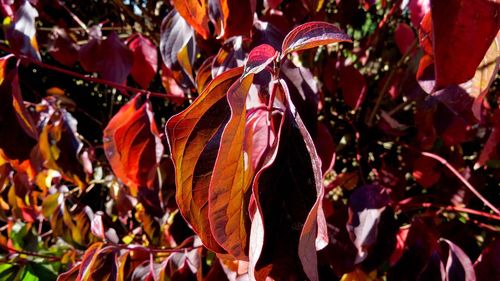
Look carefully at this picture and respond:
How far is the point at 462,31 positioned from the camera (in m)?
0.46

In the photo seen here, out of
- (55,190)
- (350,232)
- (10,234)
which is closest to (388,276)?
(350,232)

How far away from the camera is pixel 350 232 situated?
0.85m

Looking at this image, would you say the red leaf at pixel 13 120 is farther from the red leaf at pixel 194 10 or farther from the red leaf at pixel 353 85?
the red leaf at pixel 353 85

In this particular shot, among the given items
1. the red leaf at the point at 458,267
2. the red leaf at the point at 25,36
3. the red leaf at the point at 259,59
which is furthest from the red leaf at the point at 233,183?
the red leaf at the point at 25,36

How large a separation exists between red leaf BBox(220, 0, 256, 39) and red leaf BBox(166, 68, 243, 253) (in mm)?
199

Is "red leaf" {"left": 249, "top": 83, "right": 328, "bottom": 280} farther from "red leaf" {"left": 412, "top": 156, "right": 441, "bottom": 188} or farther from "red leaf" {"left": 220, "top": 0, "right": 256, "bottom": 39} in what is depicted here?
"red leaf" {"left": 412, "top": 156, "right": 441, "bottom": 188}

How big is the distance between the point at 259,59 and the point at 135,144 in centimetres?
58

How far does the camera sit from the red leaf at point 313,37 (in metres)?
0.45

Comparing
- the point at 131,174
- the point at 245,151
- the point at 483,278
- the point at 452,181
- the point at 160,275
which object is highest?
the point at 245,151

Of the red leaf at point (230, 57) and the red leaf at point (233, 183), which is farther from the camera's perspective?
the red leaf at point (230, 57)

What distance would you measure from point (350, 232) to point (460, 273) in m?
0.20

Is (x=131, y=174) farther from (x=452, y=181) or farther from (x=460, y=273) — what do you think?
(x=452, y=181)

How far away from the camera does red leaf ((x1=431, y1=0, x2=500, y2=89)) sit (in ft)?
1.49

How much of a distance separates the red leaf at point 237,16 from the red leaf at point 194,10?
4cm
